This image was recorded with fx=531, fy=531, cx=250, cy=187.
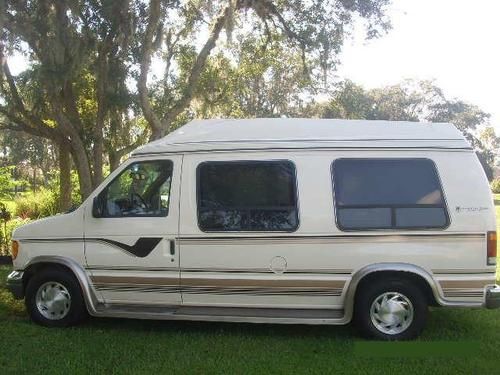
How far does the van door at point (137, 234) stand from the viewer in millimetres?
5668

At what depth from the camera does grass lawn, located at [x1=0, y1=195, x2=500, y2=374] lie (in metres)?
4.79

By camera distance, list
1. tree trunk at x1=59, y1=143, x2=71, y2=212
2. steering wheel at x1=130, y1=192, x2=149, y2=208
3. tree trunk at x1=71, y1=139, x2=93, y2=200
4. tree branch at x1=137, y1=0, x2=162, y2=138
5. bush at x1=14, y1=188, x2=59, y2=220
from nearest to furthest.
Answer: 1. steering wheel at x1=130, y1=192, x2=149, y2=208
2. tree branch at x1=137, y1=0, x2=162, y2=138
3. tree trunk at x1=71, y1=139, x2=93, y2=200
4. tree trunk at x1=59, y1=143, x2=71, y2=212
5. bush at x1=14, y1=188, x2=59, y2=220

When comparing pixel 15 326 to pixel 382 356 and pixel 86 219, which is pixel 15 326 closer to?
pixel 86 219

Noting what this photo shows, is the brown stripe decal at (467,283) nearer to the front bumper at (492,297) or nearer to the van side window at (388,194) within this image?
the front bumper at (492,297)

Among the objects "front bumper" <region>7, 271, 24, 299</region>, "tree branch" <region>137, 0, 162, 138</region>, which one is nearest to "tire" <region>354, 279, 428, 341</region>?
"front bumper" <region>7, 271, 24, 299</region>

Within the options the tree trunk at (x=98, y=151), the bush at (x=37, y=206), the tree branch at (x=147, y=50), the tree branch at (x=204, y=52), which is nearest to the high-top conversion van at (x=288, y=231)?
the tree branch at (x=147, y=50)

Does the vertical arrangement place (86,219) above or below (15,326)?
above

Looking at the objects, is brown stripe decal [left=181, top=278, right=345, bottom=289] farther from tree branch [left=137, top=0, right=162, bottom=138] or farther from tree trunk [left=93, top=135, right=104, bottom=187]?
tree trunk [left=93, top=135, right=104, bottom=187]

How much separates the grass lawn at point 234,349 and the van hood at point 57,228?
1.04m

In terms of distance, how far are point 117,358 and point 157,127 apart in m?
9.51

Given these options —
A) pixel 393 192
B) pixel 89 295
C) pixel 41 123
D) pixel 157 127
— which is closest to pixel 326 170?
pixel 393 192

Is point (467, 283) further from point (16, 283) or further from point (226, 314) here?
point (16, 283)

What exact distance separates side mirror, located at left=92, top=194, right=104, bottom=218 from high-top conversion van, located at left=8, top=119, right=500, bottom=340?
12 mm

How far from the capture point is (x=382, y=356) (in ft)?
16.8
